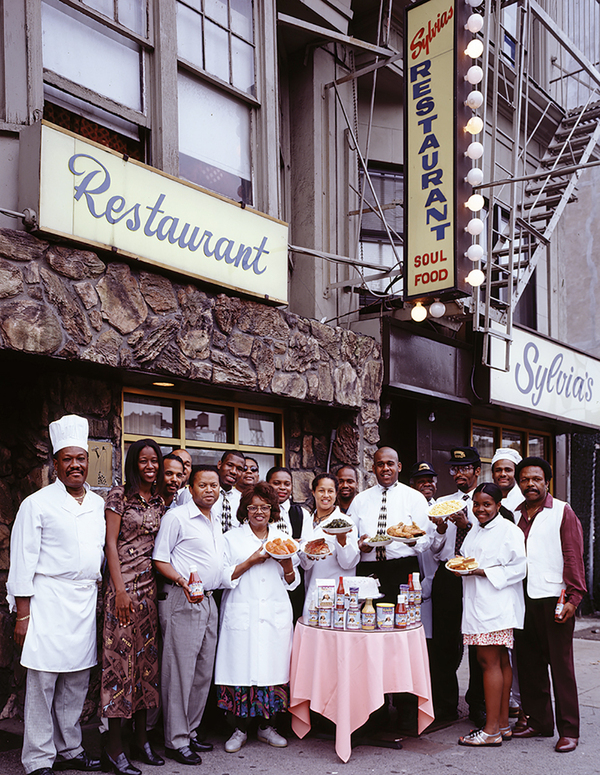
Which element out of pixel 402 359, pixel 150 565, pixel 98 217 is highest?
pixel 98 217

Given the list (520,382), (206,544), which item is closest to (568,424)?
(520,382)

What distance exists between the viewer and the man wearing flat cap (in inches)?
228

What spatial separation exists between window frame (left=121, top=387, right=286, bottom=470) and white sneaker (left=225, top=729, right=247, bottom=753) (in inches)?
94.5

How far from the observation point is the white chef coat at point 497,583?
5695 mm

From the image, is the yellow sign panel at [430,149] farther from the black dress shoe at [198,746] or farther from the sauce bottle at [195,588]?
the black dress shoe at [198,746]

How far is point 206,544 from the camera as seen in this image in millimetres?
5484

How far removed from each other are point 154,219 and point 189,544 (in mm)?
2688

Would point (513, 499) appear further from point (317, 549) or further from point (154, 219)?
point (154, 219)

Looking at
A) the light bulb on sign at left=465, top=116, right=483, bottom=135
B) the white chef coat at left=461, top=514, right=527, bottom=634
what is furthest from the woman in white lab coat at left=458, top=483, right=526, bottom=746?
the light bulb on sign at left=465, top=116, right=483, bottom=135

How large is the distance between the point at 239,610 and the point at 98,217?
3107 mm

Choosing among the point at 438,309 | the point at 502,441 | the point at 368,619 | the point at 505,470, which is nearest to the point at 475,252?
the point at 438,309

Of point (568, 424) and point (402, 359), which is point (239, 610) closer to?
point (402, 359)

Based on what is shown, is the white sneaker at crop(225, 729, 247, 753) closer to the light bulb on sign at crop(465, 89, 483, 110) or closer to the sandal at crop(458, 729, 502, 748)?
the sandal at crop(458, 729, 502, 748)

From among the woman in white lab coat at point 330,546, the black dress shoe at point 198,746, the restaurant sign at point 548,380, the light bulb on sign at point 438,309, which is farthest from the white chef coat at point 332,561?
the restaurant sign at point 548,380
